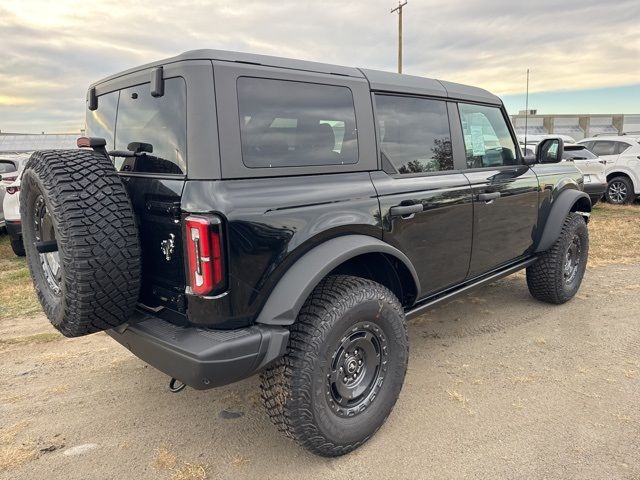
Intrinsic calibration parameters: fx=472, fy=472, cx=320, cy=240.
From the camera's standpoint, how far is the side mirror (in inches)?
158

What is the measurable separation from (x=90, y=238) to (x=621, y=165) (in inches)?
481

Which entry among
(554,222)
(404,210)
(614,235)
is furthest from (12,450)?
(614,235)

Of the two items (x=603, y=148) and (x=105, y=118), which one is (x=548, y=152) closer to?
(x=105, y=118)

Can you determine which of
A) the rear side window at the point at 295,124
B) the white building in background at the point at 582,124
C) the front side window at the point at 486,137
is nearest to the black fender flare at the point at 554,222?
the front side window at the point at 486,137

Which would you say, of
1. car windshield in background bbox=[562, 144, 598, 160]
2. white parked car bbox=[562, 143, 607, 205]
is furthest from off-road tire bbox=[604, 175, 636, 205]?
car windshield in background bbox=[562, 144, 598, 160]

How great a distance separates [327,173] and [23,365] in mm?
2790

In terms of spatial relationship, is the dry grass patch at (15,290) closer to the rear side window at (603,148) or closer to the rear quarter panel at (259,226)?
the rear quarter panel at (259,226)

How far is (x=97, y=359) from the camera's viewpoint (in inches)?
141

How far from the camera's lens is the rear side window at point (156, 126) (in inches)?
84.2

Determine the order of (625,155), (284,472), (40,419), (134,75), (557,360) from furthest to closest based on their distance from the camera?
(625,155) < (557,360) < (40,419) < (134,75) < (284,472)

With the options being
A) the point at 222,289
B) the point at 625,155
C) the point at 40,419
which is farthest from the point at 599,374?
the point at 625,155

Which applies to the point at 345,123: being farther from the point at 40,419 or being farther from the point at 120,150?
the point at 40,419

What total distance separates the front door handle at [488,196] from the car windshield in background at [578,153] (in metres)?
8.46

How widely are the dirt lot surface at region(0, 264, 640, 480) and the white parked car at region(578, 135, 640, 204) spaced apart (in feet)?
28.0
